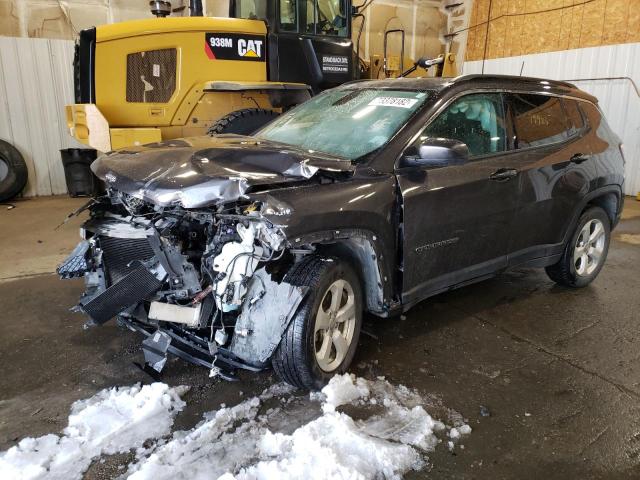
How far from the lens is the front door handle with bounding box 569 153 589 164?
4113mm

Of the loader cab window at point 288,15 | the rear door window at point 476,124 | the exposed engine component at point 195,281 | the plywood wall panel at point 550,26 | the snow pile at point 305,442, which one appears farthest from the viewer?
the plywood wall panel at point 550,26

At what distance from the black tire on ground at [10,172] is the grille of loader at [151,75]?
10.9ft

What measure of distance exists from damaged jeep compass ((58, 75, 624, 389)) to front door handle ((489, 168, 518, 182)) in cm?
1

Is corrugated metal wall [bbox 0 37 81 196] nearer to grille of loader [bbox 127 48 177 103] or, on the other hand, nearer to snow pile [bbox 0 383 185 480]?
grille of loader [bbox 127 48 177 103]

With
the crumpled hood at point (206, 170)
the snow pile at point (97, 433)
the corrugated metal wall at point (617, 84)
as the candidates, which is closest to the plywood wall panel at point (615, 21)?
the corrugated metal wall at point (617, 84)

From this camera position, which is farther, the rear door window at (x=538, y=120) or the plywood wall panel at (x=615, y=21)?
the plywood wall panel at (x=615, y=21)

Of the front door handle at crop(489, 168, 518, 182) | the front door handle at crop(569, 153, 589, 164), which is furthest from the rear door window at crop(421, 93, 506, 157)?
the front door handle at crop(569, 153, 589, 164)

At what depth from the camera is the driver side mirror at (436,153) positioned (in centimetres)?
292

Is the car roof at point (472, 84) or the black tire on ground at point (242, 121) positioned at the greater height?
the car roof at point (472, 84)

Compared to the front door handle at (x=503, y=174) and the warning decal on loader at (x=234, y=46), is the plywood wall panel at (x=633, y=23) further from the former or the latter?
the front door handle at (x=503, y=174)

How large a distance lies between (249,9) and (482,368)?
620 centimetres

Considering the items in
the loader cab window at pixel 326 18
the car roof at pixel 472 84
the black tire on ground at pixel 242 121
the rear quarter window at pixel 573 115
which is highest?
the loader cab window at pixel 326 18

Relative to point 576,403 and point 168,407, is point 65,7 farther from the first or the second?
point 576,403

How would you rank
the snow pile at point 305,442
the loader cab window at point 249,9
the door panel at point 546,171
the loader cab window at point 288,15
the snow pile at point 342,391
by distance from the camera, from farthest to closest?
the loader cab window at point 249,9, the loader cab window at point 288,15, the door panel at point 546,171, the snow pile at point 342,391, the snow pile at point 305,442
